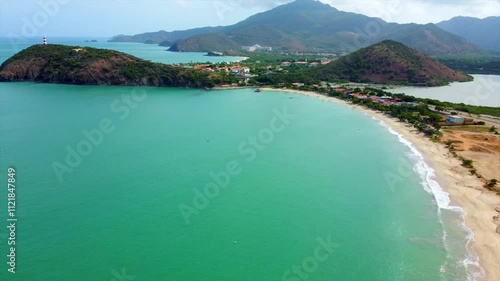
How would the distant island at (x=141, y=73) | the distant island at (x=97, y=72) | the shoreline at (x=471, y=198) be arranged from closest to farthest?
the shoreline at (x=471, y=198) → the distant island at (x=97, y=72) → the distant island at (x=141, y=73)

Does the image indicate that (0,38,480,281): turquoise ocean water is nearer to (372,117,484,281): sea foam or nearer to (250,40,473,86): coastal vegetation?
(372,117,484,281): sea foam

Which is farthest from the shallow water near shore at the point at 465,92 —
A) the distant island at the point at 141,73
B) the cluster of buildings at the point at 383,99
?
the cluster of buildings at the point at 383,99

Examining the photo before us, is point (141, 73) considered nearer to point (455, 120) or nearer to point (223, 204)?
point (455, 120)

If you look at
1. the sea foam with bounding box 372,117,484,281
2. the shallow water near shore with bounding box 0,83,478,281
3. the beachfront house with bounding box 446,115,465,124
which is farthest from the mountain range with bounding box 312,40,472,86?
the sea foam with bounding box 372,117,484,281

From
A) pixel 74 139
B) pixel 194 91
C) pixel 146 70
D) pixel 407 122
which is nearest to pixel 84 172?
pixel 74 139

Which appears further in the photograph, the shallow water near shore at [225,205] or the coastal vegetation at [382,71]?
the coastal vegetation at [382,71]

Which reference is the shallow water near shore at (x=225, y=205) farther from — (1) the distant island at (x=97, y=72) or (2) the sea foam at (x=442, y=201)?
(1) the distant island at (x=97, y=72)

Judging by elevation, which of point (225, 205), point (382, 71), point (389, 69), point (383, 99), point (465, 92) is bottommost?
point (225, 205)

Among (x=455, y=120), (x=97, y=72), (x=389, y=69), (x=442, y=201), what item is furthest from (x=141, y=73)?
(x=442, y=201)
